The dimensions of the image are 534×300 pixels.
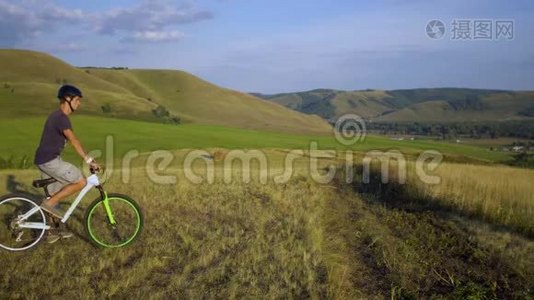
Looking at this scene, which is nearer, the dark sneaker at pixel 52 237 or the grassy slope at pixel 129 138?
the dark sneaker at pixel 52 237

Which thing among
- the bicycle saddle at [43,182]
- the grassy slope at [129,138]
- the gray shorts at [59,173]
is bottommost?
the grassy slope at [129,138]

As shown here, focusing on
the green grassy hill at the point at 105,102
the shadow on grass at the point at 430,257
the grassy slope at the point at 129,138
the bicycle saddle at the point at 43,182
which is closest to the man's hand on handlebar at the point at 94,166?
the bicycle saddle at the point at 43,182

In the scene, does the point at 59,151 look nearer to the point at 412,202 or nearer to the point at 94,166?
the point at 94,166

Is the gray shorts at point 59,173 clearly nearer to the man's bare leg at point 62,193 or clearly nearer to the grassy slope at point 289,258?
the man's bare leg at point 62,193

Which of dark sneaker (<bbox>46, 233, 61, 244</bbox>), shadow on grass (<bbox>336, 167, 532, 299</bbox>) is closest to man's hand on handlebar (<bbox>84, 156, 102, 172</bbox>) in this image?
dark sneaker (<bbox>46, 233, 61, 244</bbox>)

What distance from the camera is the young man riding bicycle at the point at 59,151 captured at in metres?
8.08

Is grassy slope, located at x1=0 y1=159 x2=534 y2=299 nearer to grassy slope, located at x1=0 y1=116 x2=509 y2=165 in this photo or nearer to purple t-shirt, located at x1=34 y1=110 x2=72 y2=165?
purple t-shirt, located at x1=34 y1=110 x2=72 y2=165

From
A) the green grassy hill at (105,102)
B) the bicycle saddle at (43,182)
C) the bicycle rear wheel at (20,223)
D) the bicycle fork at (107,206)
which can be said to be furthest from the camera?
the green grassy hill at (105,102)

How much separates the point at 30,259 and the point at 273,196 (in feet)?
24.9

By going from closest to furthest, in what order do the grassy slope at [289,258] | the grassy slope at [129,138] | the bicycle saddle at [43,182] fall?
the grassy slope at [289,258]
the bicycle saddle at [43,182]
the grassy slope at [129,138]

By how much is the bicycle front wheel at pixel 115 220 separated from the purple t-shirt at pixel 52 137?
3.45ft

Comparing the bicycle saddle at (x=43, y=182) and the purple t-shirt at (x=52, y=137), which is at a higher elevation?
the purple t-shirt at (x=52, y=137)

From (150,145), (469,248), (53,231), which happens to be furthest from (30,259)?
(150,145)

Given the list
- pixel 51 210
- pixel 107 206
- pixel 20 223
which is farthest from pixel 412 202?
pixel 20 223
